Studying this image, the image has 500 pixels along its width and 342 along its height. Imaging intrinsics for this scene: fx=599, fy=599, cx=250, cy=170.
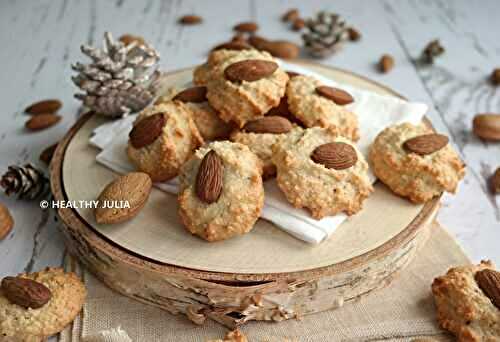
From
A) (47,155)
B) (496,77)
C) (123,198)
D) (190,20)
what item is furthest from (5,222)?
(496,77)

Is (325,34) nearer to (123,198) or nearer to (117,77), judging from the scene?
(117,77)

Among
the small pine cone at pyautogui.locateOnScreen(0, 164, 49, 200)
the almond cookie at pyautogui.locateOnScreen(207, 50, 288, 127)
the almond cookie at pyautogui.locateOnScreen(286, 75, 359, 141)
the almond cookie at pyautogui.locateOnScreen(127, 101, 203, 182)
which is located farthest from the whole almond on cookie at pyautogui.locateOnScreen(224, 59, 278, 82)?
the small pine cone at pyautogui.locateOnScreen(0, 164, 49, 200)

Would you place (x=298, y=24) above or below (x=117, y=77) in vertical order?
below

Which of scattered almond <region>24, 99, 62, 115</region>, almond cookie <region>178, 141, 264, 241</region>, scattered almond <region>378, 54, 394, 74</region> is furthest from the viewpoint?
scattered almond <region>378, 54, 394, 74</region>

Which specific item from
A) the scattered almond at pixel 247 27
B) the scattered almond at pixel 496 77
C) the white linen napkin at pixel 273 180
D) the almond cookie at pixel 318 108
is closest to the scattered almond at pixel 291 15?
the scattered almond at pixel 247 27

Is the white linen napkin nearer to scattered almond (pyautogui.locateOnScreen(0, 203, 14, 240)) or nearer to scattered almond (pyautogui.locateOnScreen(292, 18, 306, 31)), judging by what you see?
scattered almond (pyautogui.locateOnScreen(0, 203, 14, 240))

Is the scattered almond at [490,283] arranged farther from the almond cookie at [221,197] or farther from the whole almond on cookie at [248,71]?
the whole almond on cookie at [248,71]
